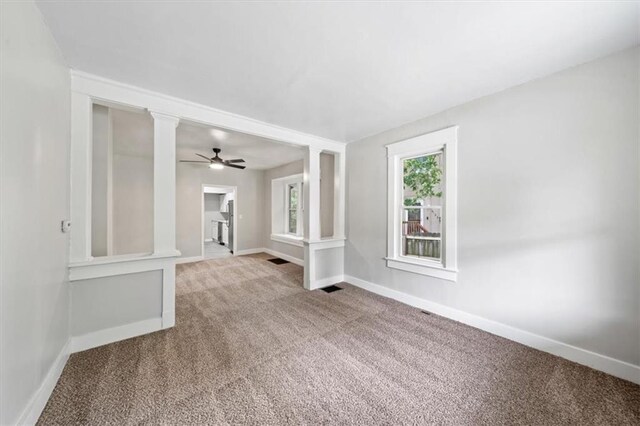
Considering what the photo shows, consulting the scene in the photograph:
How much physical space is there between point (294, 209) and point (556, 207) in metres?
5.14

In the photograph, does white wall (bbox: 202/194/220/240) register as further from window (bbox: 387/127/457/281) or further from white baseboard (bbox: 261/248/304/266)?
window (bbox: 387/127/457/281)

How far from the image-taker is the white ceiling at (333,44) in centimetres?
142

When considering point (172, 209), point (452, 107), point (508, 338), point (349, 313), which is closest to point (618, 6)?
point (452, 107)

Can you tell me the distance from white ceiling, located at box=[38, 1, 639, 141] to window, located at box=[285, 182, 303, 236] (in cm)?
372

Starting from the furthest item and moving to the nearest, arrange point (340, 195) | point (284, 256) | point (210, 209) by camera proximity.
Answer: point (210, 209)
point (284, 256)
point (340, 195)

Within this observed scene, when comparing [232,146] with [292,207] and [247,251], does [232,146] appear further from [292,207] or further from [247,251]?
[247,251]

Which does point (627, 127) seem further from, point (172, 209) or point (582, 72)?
point (172, 209)

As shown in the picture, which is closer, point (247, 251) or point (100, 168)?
point (100, 168)

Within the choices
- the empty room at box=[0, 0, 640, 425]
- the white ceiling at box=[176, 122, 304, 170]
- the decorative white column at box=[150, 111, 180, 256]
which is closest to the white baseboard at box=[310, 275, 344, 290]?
the empty room at box=[0, 0, 640, 425]

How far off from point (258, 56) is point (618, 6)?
226 centimetres

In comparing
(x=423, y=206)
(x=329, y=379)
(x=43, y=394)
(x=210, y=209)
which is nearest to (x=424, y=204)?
(x=423, y=206)

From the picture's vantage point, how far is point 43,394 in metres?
1.46

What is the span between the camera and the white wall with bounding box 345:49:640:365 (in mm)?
1744

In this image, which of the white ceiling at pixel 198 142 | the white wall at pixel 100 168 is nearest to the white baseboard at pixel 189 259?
the white ceiling at pixel 198 142
